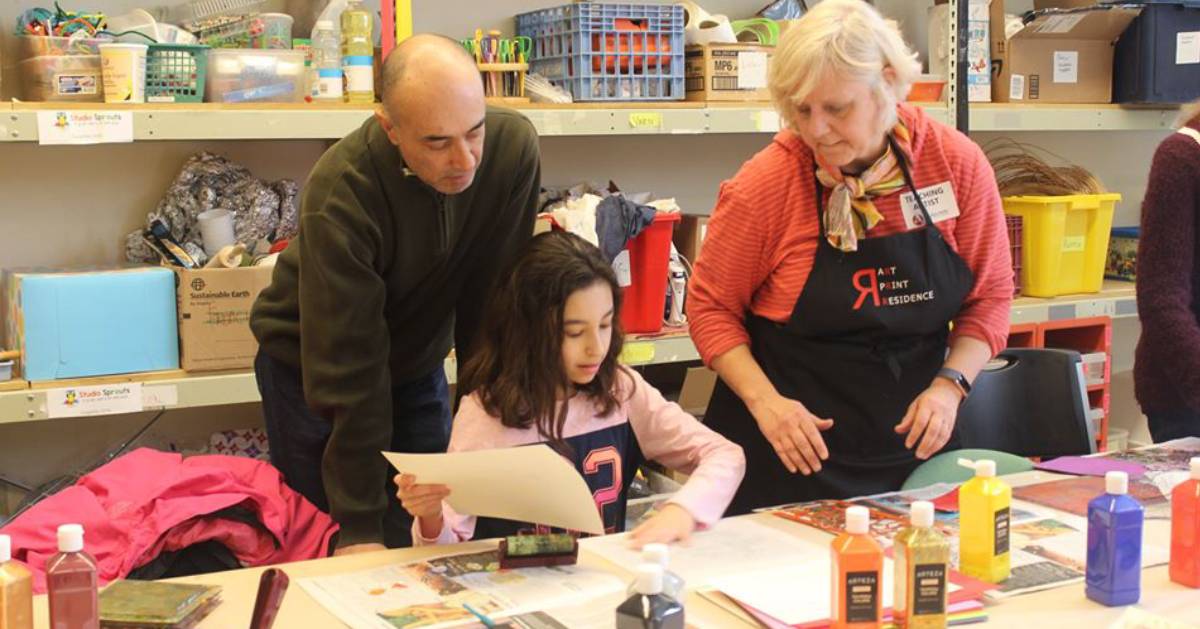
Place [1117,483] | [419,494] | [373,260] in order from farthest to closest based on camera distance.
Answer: [373,260]
[419,494]
[1117,483]

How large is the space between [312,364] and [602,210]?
151 cm

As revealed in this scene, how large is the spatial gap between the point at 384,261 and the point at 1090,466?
130cm

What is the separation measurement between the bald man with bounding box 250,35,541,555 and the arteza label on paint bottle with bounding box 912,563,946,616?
35.0 inches

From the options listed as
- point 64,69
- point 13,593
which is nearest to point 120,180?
point 64,69

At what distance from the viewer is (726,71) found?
12.7 feet

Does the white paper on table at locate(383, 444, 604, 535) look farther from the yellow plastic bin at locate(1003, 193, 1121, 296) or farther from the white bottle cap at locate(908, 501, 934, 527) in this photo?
the yellow plastic bin at locate(1003, 193, 1121, 296)

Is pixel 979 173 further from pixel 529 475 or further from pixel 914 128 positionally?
pixel 529 475

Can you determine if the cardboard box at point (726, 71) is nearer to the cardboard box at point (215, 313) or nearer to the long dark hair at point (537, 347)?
the cardboard box at point (215, 313)

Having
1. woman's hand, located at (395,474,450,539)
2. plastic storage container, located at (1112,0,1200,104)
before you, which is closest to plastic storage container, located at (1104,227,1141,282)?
plastic storage container, located at (1112,0,1200,104)

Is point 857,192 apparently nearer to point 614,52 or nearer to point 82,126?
point 614,52

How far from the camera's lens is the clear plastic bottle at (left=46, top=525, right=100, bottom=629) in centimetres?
150

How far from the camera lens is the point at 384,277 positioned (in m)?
2.24

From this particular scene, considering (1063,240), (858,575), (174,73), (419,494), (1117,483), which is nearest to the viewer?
(858,575)

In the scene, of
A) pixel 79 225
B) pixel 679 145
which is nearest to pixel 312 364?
pixel 79 225
